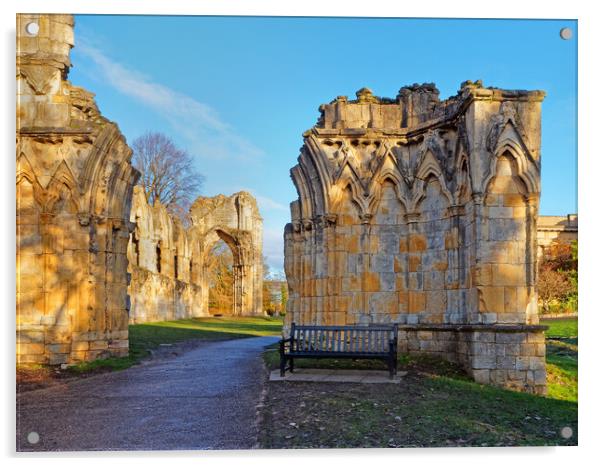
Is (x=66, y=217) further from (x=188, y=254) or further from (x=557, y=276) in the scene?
(x=188, y=254)

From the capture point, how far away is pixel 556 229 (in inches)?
356

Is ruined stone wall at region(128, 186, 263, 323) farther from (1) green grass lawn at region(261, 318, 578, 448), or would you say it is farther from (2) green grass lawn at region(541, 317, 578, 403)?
(1) green grass lawn at region(261, 318, 578, 448)

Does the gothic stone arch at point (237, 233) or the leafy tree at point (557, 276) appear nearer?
the leafy tree at point (557, 276)

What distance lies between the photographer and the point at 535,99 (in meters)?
9.12

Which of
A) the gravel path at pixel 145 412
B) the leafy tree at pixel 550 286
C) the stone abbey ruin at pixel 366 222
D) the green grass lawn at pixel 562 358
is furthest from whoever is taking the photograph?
the leafy tree at pixel 550 286

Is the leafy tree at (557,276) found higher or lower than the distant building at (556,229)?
lower

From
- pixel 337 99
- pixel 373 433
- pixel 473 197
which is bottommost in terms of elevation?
pixel 373 433

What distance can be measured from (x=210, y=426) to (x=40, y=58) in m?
6.84

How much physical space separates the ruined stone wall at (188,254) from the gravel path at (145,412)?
648 inches

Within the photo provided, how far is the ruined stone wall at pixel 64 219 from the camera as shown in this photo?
1008cm

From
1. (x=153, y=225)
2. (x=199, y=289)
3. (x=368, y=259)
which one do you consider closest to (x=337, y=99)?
(x=368, y=259)

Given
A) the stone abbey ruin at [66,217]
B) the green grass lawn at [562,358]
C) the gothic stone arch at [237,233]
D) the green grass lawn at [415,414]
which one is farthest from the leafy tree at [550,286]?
the gothic stone arch at [237,233]

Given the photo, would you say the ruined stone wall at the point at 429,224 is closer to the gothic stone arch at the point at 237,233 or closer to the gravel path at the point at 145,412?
the gravel path at the point at 145,412

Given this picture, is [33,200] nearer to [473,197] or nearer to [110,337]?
[110,337]
